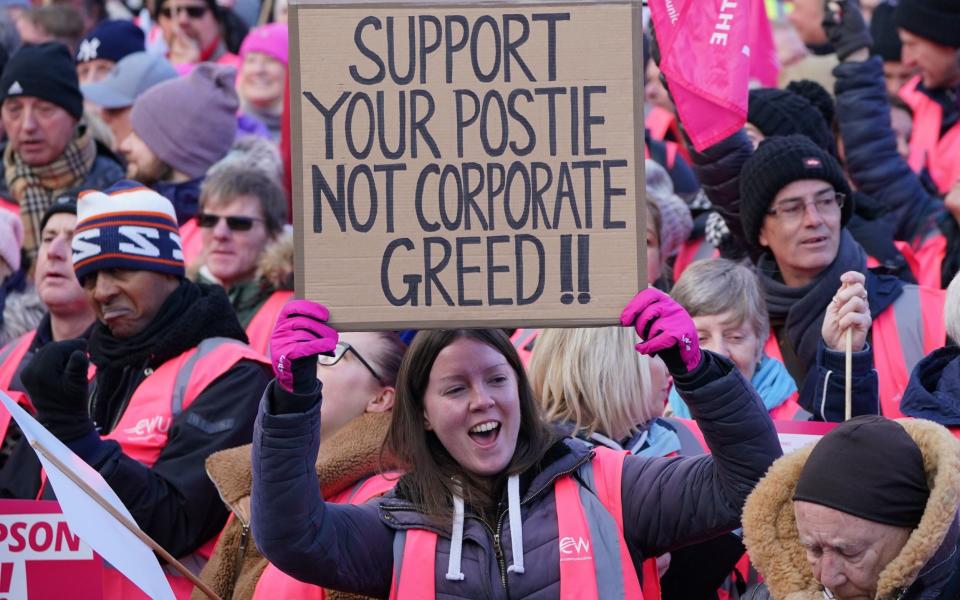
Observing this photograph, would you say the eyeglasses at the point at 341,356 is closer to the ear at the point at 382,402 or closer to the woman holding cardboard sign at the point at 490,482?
the ear at the point at 382,402

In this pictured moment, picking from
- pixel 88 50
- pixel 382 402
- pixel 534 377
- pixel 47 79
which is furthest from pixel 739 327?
pixel 88 50

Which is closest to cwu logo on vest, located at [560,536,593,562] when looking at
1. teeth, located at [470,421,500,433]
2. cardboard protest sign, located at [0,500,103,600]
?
teeth, located at [470,421,500,433]

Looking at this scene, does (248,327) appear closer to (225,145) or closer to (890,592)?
(225,145)

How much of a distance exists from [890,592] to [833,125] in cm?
445

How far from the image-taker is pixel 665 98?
8.91 meters

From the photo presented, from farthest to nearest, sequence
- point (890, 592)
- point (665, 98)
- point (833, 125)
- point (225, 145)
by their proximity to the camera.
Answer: point (665, 98), point (225, 145), point (833, 125), point (890, 592)

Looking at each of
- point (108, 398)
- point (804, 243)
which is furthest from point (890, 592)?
point (108, 398)

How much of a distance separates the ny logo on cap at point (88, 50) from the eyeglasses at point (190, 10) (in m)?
0.64

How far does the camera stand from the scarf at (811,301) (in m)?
5.88

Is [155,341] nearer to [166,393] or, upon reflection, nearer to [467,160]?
[166,393]

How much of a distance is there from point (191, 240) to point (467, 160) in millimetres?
4091

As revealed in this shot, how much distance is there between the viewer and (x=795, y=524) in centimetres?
367

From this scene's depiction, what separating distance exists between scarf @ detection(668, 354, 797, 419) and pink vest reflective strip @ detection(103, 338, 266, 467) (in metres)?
1.47

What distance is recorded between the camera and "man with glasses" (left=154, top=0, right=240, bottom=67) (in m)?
10.4
